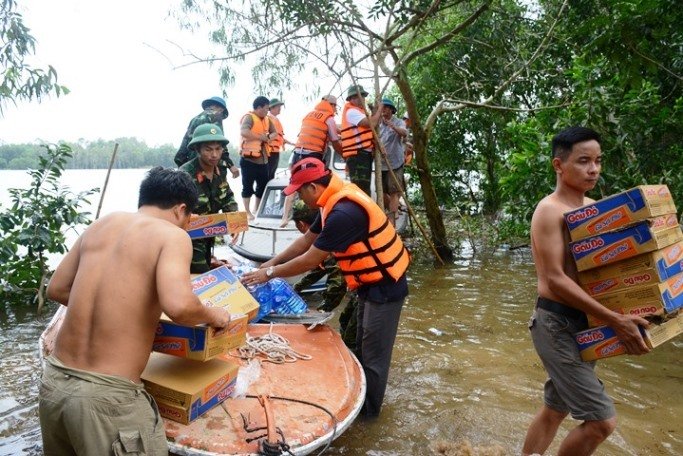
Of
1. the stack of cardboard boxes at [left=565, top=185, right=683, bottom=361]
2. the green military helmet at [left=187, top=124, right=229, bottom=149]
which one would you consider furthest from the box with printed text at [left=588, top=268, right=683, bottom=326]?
the green military helmet at [left=187, top=124, right=229, bottom=149]

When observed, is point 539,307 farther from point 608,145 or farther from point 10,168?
point 10,168

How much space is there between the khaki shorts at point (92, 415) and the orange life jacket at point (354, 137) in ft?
15.6

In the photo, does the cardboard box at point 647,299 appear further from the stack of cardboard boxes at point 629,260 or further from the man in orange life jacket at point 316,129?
the man in orange life jacket at point 316,129

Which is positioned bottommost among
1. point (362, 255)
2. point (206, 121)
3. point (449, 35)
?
point (362, 255)

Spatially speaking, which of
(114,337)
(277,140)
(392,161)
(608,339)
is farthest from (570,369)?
(277,140)

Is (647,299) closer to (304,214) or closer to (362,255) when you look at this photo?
(362,255)


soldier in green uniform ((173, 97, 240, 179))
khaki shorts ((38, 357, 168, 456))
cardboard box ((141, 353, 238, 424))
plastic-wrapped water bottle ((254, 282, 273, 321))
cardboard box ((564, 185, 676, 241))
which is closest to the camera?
khaki shorts ((38, 357, 168, 456))

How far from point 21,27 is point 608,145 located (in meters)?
6.07

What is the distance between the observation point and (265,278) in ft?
11.3

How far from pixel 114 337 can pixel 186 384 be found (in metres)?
0.55

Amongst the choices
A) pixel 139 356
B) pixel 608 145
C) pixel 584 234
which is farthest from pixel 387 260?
pixel 608 145

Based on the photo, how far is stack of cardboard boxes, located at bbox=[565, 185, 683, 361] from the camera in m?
2.31

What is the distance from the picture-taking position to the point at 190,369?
2551 mm

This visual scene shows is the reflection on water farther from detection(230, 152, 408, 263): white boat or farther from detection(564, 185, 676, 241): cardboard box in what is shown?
detection(564, 185, 676, 241): cardboard box
